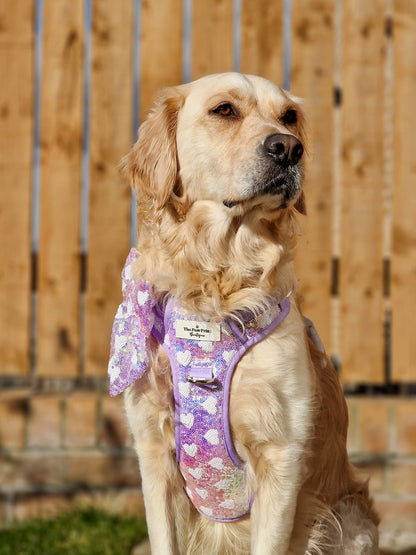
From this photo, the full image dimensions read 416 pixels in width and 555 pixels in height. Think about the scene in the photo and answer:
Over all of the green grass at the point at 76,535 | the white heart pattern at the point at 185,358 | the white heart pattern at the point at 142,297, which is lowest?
the green grass at the point at 76,535

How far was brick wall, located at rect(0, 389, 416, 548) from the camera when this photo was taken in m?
3.57

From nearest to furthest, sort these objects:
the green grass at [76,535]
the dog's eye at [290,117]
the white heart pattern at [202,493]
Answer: the white heart pattern at [202,493] → the dog's eye at [290,117] → the green grass at [76,535]

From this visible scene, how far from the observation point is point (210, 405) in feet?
7.04

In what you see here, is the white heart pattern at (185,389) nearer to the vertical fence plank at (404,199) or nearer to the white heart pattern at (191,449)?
the white heart pattern at (191,449)

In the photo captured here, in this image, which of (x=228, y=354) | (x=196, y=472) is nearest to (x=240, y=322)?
(x=228, y=354)

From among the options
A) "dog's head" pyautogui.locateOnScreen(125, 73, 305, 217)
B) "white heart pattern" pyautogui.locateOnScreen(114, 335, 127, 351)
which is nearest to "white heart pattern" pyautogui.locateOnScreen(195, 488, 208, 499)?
"white heart pattern" pyautogui.locateOnScreen(114, 335, 127, 351)

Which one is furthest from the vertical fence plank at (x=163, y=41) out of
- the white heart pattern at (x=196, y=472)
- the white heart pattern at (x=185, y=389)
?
the white heart pattern at (x=196, y=472)

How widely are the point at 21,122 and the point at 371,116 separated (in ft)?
5.51

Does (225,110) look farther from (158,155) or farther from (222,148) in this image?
(158,155)

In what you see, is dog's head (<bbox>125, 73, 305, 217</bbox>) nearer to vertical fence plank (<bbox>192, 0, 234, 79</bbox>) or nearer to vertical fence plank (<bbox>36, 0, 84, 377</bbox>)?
vertical fence plank (<bbox>192, 0, 234, 79</bbox>)

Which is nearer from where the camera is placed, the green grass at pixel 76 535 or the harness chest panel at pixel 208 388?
the harness chest panel at pixel 208 388

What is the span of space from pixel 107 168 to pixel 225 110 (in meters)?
1.46

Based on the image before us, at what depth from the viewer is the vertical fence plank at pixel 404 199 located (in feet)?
12.0

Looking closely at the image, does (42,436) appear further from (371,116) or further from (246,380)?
(371,116)
